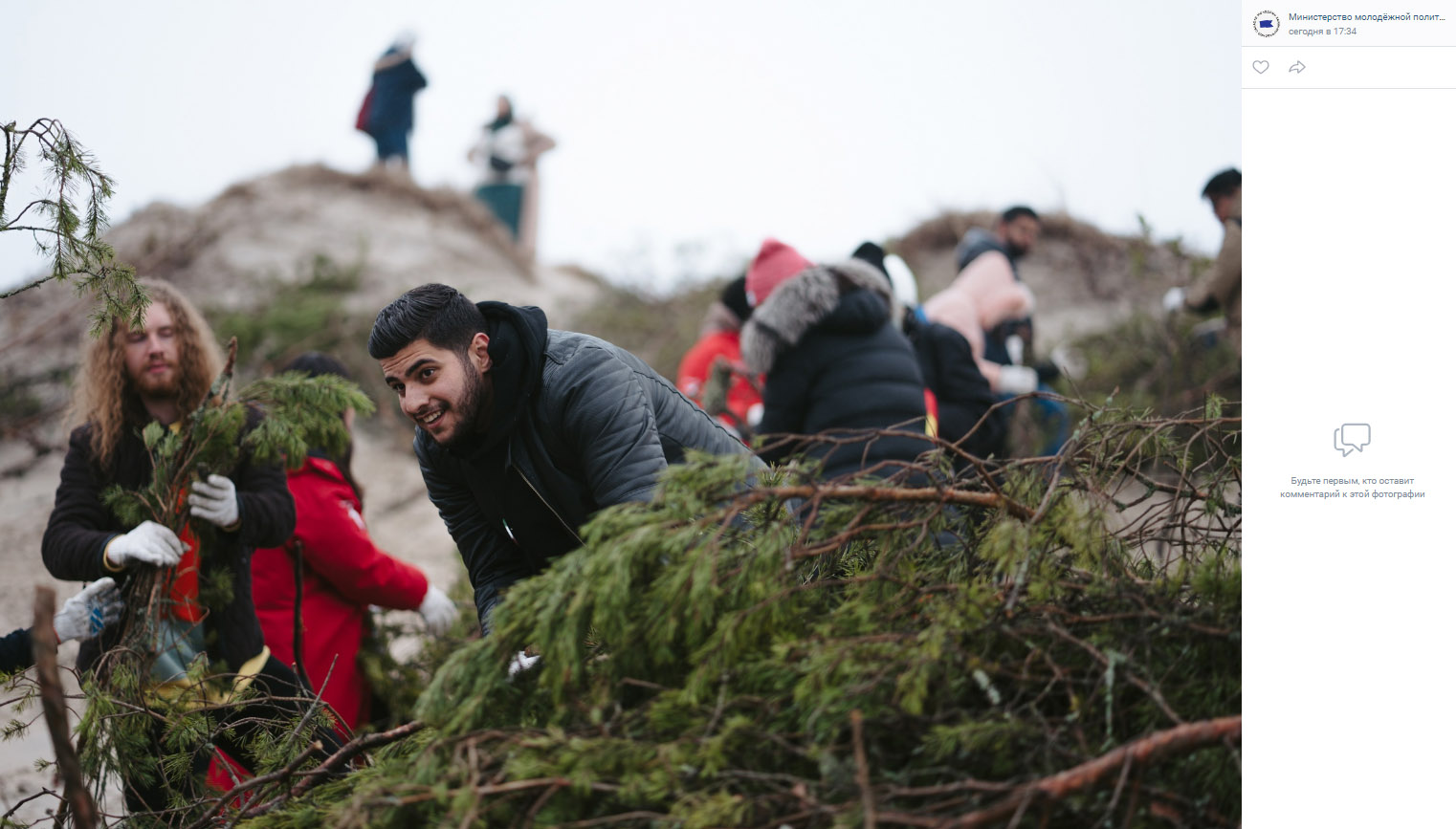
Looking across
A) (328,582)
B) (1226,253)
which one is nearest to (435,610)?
(328,582)

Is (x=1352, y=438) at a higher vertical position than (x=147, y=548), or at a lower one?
higher

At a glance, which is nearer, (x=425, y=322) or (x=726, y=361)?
(x=425, y=322)

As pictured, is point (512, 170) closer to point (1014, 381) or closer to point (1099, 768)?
point (1014, 381)

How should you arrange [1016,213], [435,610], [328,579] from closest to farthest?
[328,579], [435,610], [1016,213]

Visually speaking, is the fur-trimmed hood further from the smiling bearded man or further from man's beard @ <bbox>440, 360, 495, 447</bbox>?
man's beard @ <bbox>440, 360, 495, 447</bbox>

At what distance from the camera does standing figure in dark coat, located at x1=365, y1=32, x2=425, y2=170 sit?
10906 mm

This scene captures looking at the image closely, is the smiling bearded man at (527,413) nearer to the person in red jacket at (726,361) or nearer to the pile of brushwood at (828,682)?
the pile of brushwood at (828,682)

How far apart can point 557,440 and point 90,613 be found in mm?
1453

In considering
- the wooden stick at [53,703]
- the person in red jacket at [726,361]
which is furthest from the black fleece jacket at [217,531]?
the person in red jacket at [726,361]

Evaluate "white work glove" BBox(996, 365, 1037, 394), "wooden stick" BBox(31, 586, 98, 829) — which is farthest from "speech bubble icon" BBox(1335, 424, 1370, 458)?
"white work glove" BBox(996, 365, 1037, 394)

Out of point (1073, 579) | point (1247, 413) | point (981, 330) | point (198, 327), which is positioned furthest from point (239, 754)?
point (981, 330)

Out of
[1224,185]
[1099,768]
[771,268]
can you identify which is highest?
[1224,185]

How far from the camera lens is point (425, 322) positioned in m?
2.41

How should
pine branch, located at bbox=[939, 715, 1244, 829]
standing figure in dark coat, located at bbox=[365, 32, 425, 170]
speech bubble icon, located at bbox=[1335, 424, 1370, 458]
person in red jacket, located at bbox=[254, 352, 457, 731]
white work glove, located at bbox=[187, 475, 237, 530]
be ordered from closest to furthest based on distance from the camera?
pine branch, located at bbox=[939, 715, 1244, 829] < speech bubble icon, located at bbox=[1335, 424, 1370, 458] < white work glove, located at bbox=[187, 475, 237, 530] < person in red jacket, located at bbox=[254, 352, 457, 731] < standing figure in dark coat, located at bbox=[365, 32, 425, 170]
